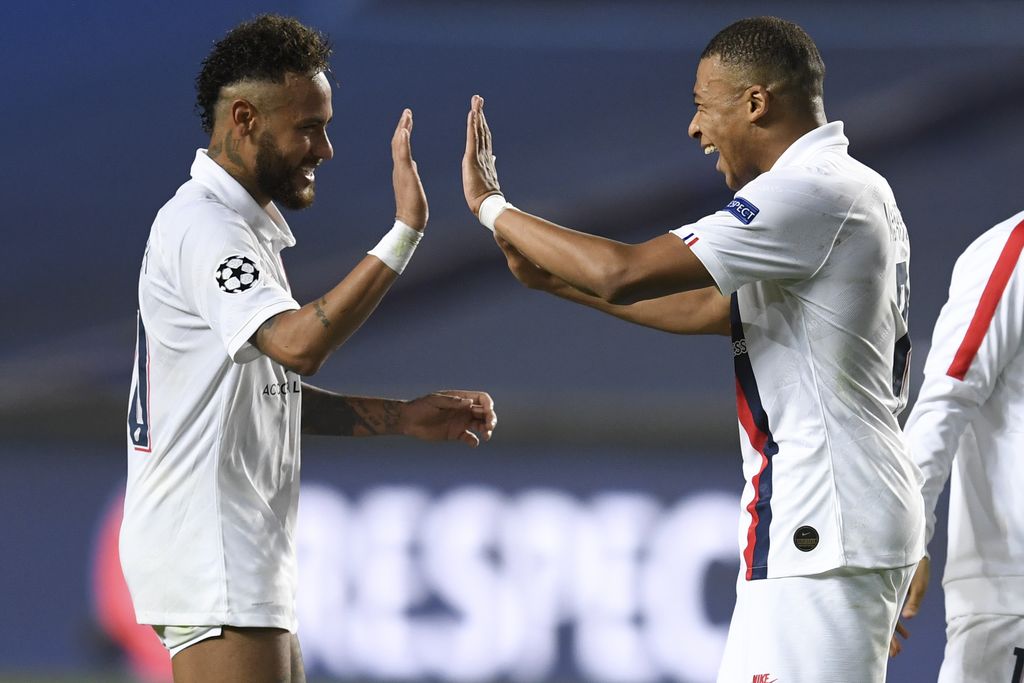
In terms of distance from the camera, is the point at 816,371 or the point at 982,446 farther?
the point at 982,446

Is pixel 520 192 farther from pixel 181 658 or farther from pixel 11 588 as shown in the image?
pixel 181 658

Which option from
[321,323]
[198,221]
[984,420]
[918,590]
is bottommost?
[918,590]

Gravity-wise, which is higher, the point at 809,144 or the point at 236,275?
the point at 809,144

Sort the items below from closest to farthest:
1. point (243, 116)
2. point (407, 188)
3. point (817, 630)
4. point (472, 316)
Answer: point (817, 630), point (407, 188), point (243, 116), point (472, 316)

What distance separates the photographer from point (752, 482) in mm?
2523

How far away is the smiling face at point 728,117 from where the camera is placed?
2629mm

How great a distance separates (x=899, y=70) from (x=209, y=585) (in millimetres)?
6864

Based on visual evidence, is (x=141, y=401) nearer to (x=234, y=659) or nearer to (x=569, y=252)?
(x=234, y=659)

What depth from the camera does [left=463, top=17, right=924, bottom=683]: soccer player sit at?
240 cm

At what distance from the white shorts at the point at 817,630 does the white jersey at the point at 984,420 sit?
346 mm

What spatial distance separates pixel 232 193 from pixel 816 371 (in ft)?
3.80

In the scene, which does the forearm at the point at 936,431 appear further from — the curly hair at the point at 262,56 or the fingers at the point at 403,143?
the curly hair at the point at 262,56

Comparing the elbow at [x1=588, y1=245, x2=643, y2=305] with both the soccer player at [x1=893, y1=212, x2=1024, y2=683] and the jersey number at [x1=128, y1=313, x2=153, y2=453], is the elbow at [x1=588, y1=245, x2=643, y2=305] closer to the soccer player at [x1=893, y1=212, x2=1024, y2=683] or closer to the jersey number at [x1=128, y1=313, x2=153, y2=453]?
the soccer player at [x1=893, y1=212, x2=1024, y2=683]


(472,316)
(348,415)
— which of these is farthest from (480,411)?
(472,316)
